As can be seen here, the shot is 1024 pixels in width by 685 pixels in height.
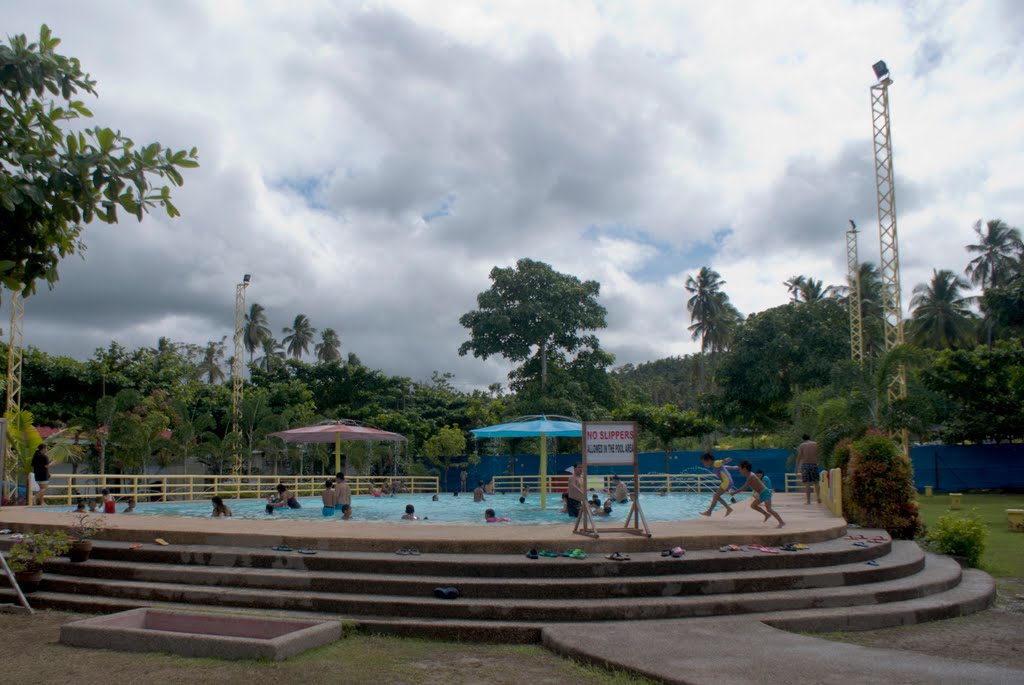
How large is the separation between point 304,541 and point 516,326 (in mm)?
29718

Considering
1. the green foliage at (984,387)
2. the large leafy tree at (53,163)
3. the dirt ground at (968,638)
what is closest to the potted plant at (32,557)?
the large leafy tree at (53,163)

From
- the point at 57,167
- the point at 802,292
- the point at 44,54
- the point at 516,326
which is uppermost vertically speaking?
the point at 802,292

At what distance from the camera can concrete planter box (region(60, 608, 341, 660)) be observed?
22.5ft

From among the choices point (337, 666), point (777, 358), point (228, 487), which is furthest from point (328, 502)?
point (777, 358)

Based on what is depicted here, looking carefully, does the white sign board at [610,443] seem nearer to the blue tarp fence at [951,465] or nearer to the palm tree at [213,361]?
the blue tarp fence at [951,465]

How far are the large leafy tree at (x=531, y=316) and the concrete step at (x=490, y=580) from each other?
1150 inches

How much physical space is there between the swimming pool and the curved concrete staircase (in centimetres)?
640

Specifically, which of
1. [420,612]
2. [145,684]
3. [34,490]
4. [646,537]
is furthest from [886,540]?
[34,490]

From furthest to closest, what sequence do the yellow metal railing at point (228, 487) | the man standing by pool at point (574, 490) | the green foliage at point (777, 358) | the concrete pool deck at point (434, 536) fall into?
1. the green foliage at point (777, 358)
2. the yellow metal railing at point (228, 487)
3. the man standing by pool at point (574, 490)
4. the concrete pool deck at point (434, 536)

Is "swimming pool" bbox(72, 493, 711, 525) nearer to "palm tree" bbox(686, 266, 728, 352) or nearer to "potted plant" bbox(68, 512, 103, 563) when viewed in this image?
"potted plant" bbox(68, 512, 103, 563)

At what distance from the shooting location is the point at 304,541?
9.87 meters

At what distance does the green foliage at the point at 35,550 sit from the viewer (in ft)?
30.0

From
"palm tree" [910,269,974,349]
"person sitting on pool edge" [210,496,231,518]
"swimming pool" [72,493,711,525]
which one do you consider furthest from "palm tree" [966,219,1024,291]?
"person sitting on pool edge" [210,496,231,518]

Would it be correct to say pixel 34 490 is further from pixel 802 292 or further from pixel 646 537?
pixel 802 292
